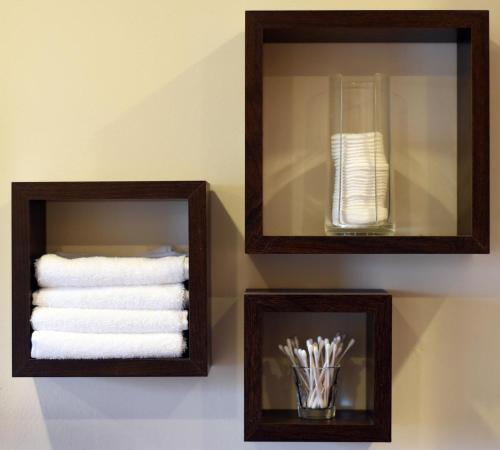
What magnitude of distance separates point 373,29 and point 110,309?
0.55m

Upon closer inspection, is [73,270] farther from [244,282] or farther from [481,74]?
[481,74]

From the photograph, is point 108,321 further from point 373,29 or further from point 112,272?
point 373,29

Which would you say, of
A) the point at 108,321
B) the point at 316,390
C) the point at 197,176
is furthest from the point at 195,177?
the point at 316,390

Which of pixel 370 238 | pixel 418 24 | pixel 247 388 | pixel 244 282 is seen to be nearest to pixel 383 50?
pixel 418 24

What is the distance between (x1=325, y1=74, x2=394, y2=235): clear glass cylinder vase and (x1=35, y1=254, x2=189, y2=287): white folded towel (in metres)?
0.24

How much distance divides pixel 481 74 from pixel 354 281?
359mm

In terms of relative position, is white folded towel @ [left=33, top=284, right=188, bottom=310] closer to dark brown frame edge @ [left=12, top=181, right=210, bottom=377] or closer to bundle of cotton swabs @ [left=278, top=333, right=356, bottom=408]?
dark brown frame edge @ [left=12, top=181, right=210, bottom=377]

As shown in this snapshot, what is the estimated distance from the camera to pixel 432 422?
3.53ft

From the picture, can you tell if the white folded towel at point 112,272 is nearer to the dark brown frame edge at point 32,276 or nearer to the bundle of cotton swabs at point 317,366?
the dark brown frame edge at point 32,276

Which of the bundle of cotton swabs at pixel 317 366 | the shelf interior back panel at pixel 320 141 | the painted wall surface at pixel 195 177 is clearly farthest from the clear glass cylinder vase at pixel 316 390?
the shelf interior back panel at pixel 320 141

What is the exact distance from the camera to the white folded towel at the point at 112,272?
98 cm

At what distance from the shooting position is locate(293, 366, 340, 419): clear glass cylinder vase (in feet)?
3.25

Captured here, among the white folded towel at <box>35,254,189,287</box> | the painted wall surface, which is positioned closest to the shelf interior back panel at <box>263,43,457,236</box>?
the painted wall surface

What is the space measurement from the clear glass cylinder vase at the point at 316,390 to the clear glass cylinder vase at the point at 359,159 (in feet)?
0.67
